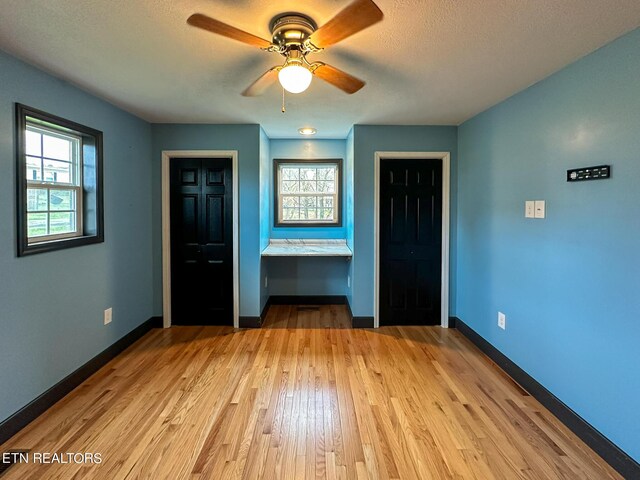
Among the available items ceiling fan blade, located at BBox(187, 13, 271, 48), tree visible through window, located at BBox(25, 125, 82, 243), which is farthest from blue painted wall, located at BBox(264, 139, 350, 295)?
ceiling fan blade, located at BBox(187, 13, 271, 48)

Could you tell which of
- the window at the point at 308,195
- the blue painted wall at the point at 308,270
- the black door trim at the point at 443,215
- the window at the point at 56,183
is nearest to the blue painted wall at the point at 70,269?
the window at the point at 56,183

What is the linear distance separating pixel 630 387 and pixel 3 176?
3732 millimetres

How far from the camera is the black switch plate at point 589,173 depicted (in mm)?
2039

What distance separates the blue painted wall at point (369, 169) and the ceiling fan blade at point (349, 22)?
2287 millimetres

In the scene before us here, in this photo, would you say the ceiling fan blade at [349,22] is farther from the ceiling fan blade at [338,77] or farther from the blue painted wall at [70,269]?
the blue painted wall at [70,269]

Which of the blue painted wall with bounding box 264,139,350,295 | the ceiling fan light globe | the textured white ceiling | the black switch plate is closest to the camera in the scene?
the textured white ceiling

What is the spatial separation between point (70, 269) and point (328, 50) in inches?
96.9

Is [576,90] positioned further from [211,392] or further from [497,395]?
[211,392]

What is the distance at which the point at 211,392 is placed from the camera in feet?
8.79

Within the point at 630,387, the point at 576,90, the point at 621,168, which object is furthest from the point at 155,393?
the point at 576,90

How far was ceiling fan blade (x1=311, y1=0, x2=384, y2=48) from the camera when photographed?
1.47 metres

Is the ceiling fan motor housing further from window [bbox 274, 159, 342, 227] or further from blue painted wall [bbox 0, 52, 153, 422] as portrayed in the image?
window [bbox 274, 159, 342, 227]

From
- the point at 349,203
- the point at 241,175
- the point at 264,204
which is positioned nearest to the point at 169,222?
the point at 241,175

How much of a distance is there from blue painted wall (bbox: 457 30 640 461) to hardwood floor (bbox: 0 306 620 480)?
355mm
